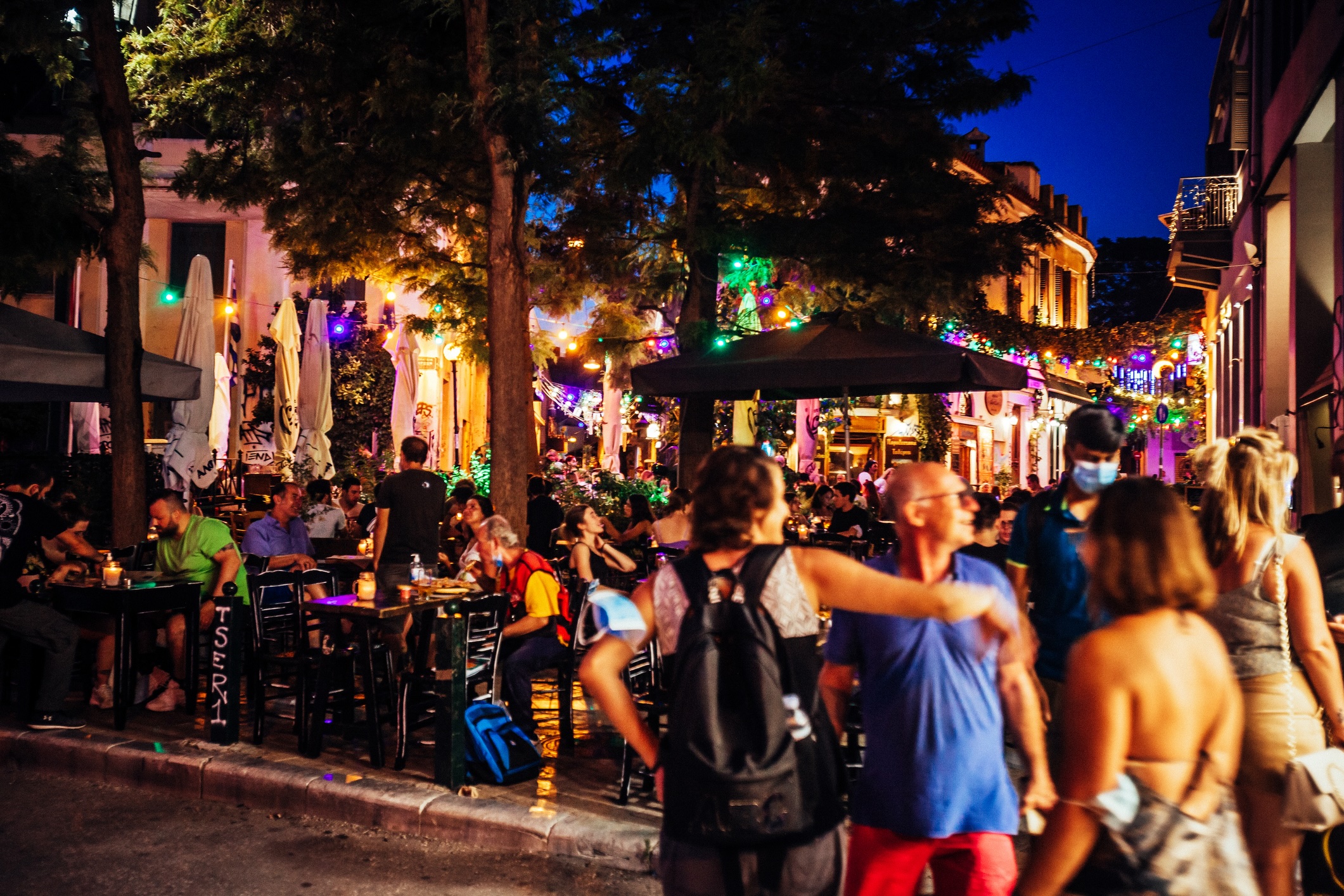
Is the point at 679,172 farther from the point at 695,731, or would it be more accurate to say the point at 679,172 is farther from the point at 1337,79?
the point at 695,731

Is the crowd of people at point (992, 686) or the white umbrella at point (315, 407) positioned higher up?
the white umbrella at point (315, 407)

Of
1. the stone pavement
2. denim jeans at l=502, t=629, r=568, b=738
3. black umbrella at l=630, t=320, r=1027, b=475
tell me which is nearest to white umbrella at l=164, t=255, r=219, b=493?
black umbrella at l=630, t=320, r=1027, b=475

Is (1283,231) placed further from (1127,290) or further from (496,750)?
(1127,290)

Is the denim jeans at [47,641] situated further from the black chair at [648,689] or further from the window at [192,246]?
the window at [192,246]

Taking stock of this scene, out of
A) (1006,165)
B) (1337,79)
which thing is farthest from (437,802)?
(1006,165)

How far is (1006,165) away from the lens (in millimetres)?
38531

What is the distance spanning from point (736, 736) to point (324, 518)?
34.1 feet

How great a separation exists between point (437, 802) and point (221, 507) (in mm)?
10821

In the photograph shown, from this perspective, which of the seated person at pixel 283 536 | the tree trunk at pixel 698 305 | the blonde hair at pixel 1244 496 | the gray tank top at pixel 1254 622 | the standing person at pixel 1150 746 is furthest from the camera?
the tree trunk at pixel 698 305

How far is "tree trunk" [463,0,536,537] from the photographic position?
9.86 meters

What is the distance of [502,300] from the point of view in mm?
10039

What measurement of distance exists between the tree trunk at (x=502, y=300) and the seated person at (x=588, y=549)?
1744 mm

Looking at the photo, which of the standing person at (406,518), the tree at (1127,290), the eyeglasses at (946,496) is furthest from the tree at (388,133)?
the tree at (1127,290)

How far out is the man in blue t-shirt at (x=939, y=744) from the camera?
2787mm
